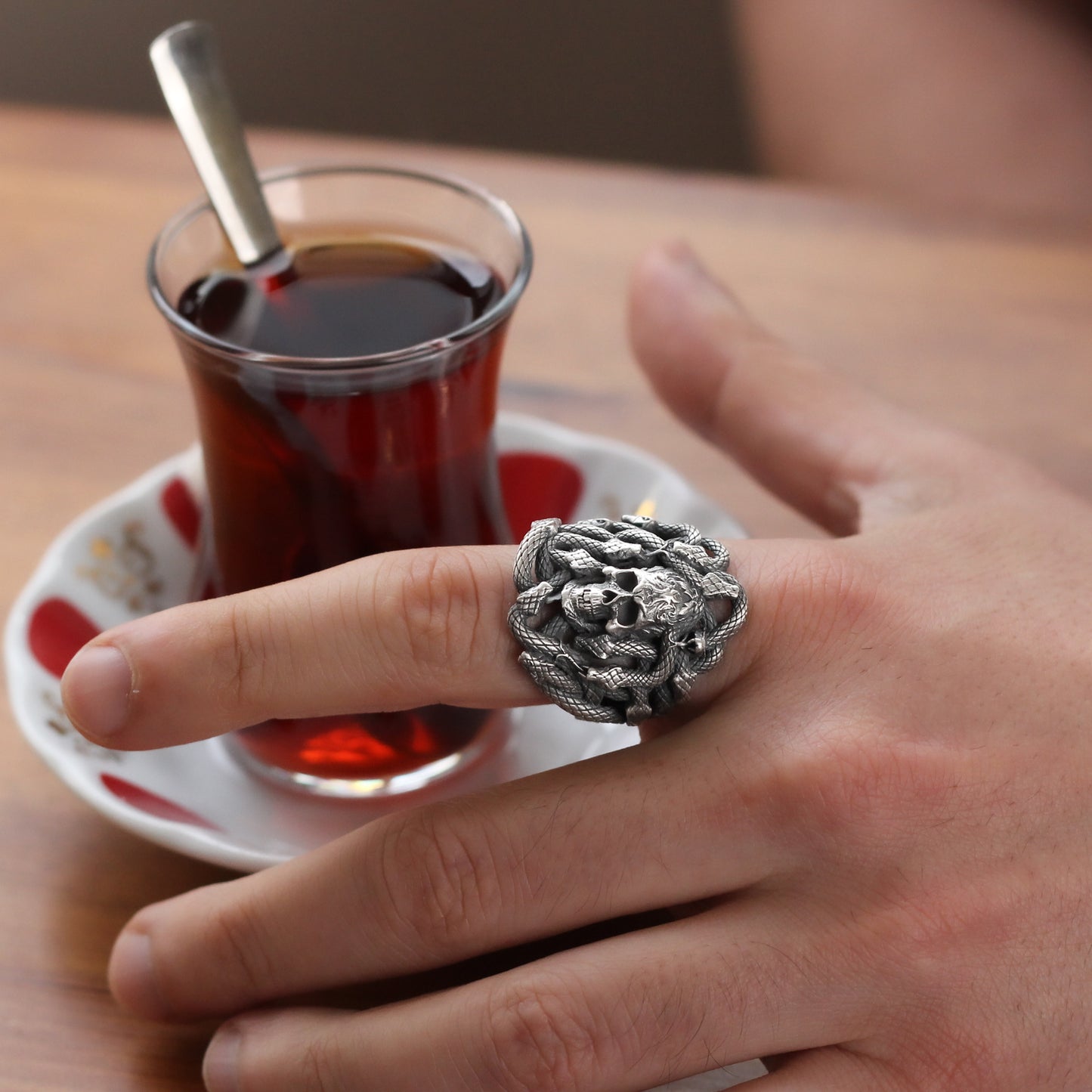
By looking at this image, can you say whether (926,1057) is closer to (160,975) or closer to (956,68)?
(160,975)

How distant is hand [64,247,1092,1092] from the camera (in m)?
0.57

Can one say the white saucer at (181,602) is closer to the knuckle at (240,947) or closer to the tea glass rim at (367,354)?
the knuckle at (240,947)

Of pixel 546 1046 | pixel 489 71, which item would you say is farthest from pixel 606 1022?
pixel 489 71

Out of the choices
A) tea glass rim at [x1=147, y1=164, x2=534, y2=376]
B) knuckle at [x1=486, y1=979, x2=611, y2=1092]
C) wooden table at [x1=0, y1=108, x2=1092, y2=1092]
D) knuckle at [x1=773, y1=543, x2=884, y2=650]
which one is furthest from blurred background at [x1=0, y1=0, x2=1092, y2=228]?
knuckle at [x1=486, y1=979, x2=611, y2=1092]

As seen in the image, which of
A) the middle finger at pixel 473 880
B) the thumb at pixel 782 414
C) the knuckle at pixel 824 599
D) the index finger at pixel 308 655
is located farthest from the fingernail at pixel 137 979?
the thumb at pixel 782 414

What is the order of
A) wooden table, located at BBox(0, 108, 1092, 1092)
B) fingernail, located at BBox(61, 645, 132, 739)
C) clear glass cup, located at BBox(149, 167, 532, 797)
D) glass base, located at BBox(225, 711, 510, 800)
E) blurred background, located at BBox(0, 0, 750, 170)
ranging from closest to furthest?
fingernail, located at BBox(61, 645, 132, 739)
clear glass cup, located at BBox(149, 167, 532, 797)
glass base, located at BBox(225, 711, 510, 800)
wooden table, located at BBox(0, 108, 1092, 1092)
blurred background, located at BBox(0, 0, 750, 170)

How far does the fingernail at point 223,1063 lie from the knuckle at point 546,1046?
0.12 metres

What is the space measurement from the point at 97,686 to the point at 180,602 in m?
0.34

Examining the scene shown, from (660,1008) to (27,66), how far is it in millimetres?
2327

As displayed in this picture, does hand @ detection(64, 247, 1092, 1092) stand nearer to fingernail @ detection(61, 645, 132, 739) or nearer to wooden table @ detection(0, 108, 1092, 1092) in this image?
fingernail @ detection(61, 645, 132, 739)

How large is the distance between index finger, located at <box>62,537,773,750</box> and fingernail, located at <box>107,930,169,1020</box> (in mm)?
122

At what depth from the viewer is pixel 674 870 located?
586mm

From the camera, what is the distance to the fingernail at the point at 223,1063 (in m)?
0.59

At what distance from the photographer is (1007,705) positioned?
63 centimetres
